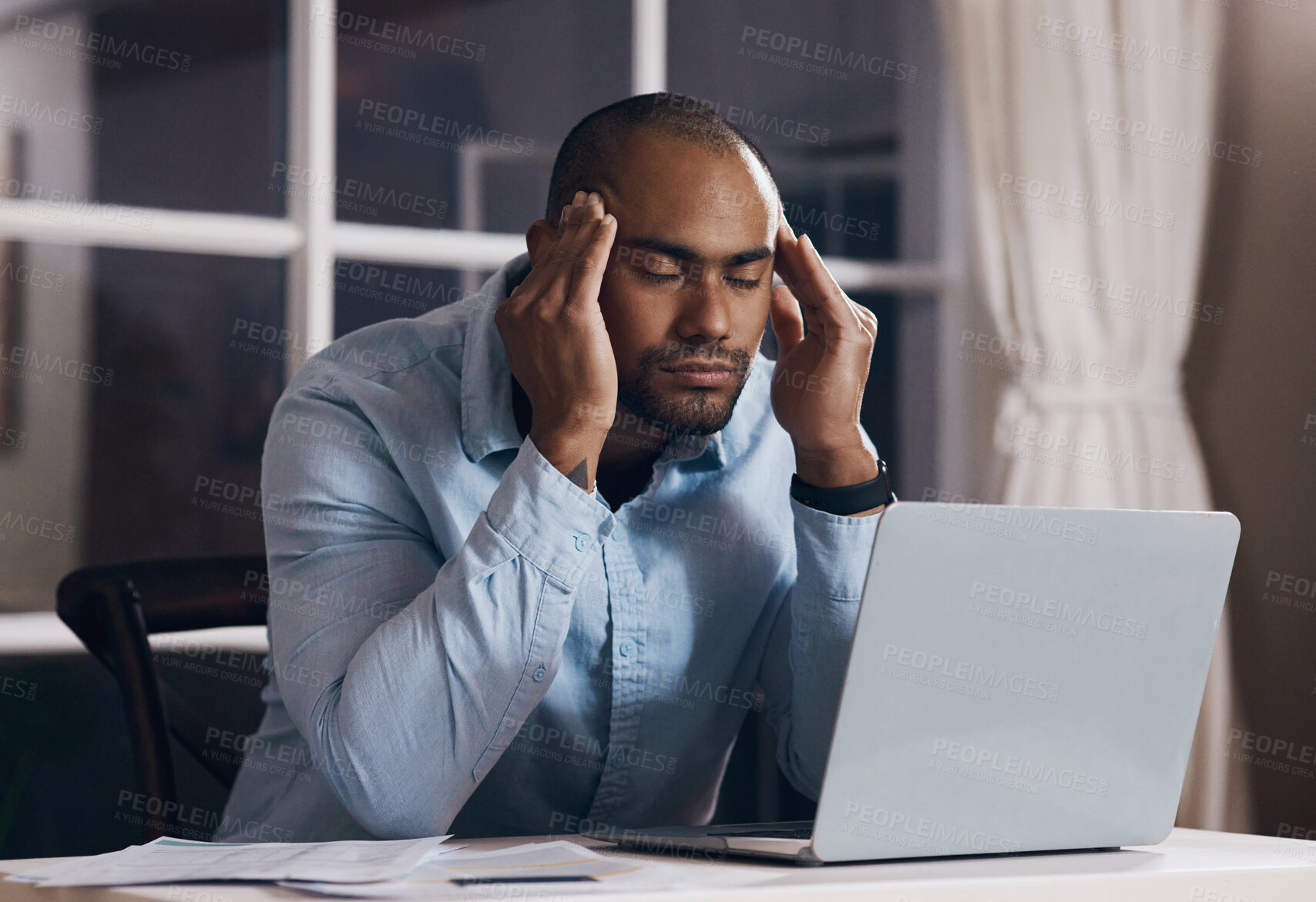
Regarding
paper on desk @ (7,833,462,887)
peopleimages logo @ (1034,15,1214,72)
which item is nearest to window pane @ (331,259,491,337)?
peopleimages logo @ (1034,15,1214,72)

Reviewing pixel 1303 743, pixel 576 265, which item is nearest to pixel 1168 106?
pixel 1303 743

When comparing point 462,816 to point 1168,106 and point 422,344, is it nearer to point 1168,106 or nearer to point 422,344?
point 422,344

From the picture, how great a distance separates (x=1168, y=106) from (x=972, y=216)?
20.3 inches

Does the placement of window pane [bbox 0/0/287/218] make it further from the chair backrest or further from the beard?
the beard

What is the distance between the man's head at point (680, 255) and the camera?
1191 millimetres

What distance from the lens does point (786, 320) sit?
54.1 inches

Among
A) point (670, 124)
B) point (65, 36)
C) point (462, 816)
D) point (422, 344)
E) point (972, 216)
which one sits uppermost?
point (65, 36)

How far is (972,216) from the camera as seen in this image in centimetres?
256

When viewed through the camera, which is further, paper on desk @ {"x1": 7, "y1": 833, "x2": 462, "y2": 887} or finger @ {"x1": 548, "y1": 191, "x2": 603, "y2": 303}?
finger @ {"x1": 548, "y1": 191, "x2": 603, "y2": 303}

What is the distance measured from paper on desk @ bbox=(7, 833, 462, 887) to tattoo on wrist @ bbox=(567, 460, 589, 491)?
1.12 ft

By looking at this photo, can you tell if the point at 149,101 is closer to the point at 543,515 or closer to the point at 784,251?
the point at 784,251

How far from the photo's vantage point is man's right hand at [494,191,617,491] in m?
1.08

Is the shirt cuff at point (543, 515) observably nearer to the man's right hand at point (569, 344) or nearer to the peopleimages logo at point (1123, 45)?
the man's right hand at point (569, 344)

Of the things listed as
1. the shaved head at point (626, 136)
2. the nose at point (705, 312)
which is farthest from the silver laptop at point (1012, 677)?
the shaved head at point (626, 136)
